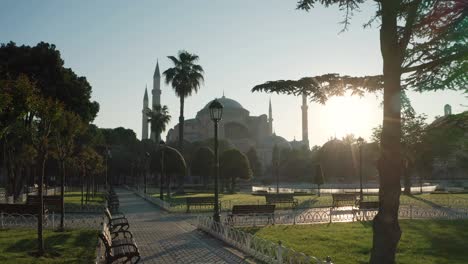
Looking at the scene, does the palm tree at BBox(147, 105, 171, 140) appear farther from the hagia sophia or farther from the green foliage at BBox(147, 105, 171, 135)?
the hagia sophia

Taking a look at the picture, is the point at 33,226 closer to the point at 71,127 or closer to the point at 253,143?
the point at 71,127

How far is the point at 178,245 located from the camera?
47.2 ft

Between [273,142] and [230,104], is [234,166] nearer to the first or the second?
[230,104]

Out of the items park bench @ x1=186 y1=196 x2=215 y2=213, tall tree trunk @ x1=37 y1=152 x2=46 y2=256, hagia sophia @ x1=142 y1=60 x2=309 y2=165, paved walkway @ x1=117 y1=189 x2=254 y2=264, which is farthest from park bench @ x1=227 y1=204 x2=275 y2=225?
hagia sophia @ x1=142 y1=60 x2=309 y2=165

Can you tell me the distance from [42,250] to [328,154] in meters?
64.4

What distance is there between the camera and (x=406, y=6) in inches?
279

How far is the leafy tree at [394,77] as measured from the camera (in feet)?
21.9

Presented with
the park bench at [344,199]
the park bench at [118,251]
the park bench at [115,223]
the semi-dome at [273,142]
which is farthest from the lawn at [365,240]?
the semi-dome at [273,142]

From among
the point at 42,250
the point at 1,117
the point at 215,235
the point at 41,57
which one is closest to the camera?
the point at 42,250

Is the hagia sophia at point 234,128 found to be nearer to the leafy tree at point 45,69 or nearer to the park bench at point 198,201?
the leafy tree at point 45,69

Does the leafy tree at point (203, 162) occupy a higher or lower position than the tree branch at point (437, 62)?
lower

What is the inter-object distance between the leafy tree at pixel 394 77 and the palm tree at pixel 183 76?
3816 centimetres

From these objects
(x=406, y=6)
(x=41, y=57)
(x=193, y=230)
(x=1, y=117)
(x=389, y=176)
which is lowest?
(x=193, y=230)

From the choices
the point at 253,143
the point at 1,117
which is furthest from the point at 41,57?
the point at 253,143
